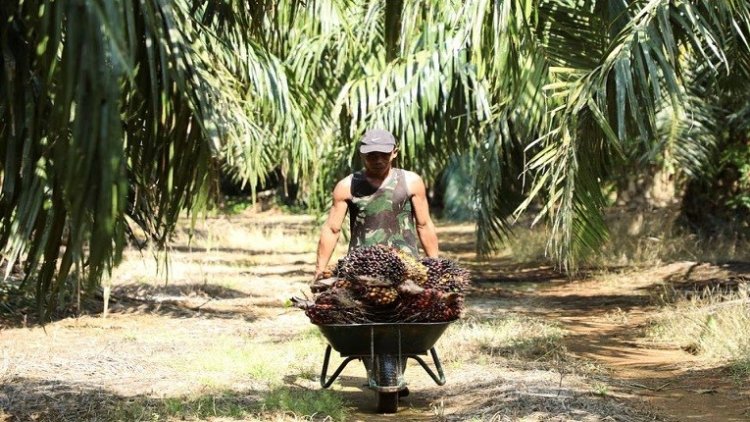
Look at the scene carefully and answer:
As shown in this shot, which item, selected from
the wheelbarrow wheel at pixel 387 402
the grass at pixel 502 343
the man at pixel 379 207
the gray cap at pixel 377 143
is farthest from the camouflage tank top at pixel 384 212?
the grass at pixel 502 343

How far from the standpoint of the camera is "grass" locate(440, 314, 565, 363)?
9.39m

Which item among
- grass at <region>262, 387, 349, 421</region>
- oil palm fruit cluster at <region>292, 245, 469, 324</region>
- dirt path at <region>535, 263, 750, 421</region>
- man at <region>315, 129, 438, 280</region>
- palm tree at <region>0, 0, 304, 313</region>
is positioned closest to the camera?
palm tree at <region>0, 0, 304, 313</region>

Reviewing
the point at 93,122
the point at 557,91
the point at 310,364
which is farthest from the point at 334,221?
the point at 93,122

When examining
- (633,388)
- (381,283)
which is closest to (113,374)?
(381,283)

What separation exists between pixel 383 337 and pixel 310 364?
7.36ft

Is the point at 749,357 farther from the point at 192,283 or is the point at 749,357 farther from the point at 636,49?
the point at 192,283

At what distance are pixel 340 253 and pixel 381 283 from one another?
16.6 metres

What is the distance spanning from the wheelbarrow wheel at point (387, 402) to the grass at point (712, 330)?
2.75m

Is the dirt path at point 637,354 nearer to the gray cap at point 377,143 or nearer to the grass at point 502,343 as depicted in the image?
the grass at point 502,343

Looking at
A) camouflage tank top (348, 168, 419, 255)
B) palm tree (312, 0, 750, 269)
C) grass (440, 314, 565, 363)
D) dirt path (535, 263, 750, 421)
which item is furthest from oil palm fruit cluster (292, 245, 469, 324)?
grass (440, 314, 565, 363)

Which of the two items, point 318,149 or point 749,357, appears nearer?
point 749,357

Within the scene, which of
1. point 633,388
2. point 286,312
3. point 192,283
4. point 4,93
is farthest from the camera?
point 192,283

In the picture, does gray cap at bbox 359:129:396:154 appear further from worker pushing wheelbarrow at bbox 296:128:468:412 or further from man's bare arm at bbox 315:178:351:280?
man's bare arm at bbox 315:178:351:280

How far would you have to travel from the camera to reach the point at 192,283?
50.0ft
